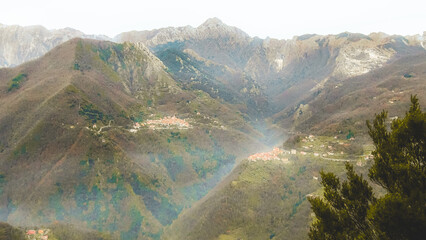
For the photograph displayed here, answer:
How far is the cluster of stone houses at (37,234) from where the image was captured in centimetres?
9015

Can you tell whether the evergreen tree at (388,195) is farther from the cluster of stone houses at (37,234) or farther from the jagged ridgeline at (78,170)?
the jagged ridgeline at (78,170)

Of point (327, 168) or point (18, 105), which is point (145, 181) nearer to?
point (18, 105)

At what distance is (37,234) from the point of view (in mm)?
94312

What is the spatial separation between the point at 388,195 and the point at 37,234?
114 m

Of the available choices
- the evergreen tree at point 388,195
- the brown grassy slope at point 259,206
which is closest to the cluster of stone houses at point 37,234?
the brown grassy slope at point 259,206

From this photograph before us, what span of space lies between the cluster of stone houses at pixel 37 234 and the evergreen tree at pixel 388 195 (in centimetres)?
10513

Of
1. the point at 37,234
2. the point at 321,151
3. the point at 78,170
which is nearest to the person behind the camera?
the point at 37,234

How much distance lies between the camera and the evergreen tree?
Result: 50.8 feet

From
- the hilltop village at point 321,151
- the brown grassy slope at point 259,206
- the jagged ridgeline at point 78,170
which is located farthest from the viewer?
the hilltop village at point 321,151

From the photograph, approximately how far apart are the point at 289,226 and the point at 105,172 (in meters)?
108

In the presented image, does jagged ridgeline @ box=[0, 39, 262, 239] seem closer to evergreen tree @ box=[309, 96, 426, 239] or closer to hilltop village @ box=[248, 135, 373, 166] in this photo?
hilltop village @ box=[248, 135, 373, 166]

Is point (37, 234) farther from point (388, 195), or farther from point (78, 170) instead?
point (388, 195)

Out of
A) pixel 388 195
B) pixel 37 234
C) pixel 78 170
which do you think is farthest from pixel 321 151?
pixel 388 195

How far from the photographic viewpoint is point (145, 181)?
166750mm
